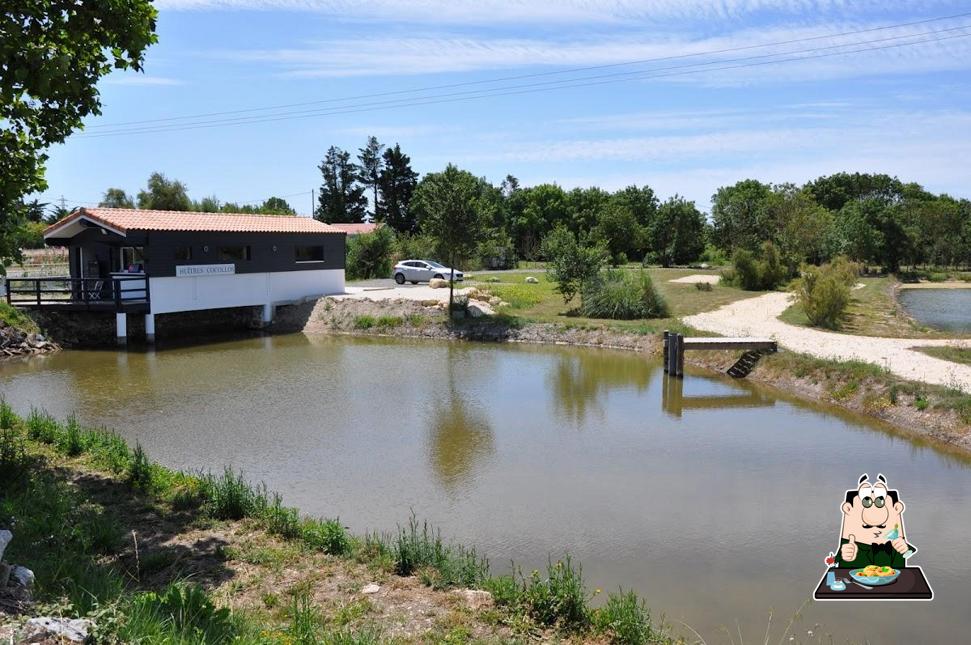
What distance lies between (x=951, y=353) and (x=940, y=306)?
1876 centimetres

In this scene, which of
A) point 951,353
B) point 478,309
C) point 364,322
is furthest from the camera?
point 364,322

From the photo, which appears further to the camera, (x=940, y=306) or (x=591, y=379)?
(x=940, y=306)

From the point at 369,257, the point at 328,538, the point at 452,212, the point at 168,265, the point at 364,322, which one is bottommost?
the point at 328,538

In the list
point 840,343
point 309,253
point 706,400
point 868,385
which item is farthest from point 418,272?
point 868,385

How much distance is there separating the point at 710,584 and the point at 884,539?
2.08 metres

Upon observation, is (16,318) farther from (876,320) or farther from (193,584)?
(876,320)

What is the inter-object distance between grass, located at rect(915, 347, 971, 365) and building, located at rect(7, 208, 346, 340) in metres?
22.3

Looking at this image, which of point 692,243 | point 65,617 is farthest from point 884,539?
point 692,243

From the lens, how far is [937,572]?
7.91 meters

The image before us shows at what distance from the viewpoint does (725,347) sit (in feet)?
63.2

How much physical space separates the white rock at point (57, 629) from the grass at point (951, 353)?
724 inches

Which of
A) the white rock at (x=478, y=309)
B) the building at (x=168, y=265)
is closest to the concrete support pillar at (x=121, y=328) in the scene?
the building at (x=168, y=265)

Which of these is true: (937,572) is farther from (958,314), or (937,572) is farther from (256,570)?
(958,314)

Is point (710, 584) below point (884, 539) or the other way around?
below
